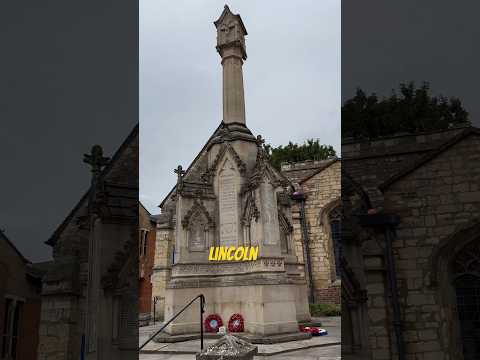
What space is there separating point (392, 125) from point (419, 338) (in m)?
12.8

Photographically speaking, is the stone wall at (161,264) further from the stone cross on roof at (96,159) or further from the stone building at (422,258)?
the stone cross on roof at (96,159)

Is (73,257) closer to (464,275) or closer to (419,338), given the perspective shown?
(419,338)

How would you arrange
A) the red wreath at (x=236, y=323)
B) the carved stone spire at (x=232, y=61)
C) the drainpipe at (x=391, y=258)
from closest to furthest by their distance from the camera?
the drainpipe at (x=391, y=258) → the red wreath at (x=236, y=323) → the carved stone spire at (x=232, y=61)

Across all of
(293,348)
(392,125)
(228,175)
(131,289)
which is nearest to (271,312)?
(293,348)

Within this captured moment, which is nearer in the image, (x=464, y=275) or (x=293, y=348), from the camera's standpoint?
(x=464, y=275)

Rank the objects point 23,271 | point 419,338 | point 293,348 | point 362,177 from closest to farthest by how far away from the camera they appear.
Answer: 1. point 23,271
2. point 419,338
3. point 362,177
4. point 293,348

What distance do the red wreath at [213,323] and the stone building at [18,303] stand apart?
7.90 metres

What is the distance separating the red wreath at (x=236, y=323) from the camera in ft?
35.7

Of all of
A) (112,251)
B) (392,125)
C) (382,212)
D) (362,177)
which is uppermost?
(392,125)

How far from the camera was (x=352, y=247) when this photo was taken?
6.91m

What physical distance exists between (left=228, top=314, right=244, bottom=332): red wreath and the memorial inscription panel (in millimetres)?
2215

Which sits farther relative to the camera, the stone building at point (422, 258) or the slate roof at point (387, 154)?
the slate roof at point (387, 154)

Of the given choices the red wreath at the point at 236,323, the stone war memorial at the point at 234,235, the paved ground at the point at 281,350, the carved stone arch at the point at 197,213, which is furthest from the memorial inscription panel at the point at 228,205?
the paved ground at the point at 281,350

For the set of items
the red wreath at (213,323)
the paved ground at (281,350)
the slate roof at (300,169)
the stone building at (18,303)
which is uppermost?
the slate roof at (300,169)
